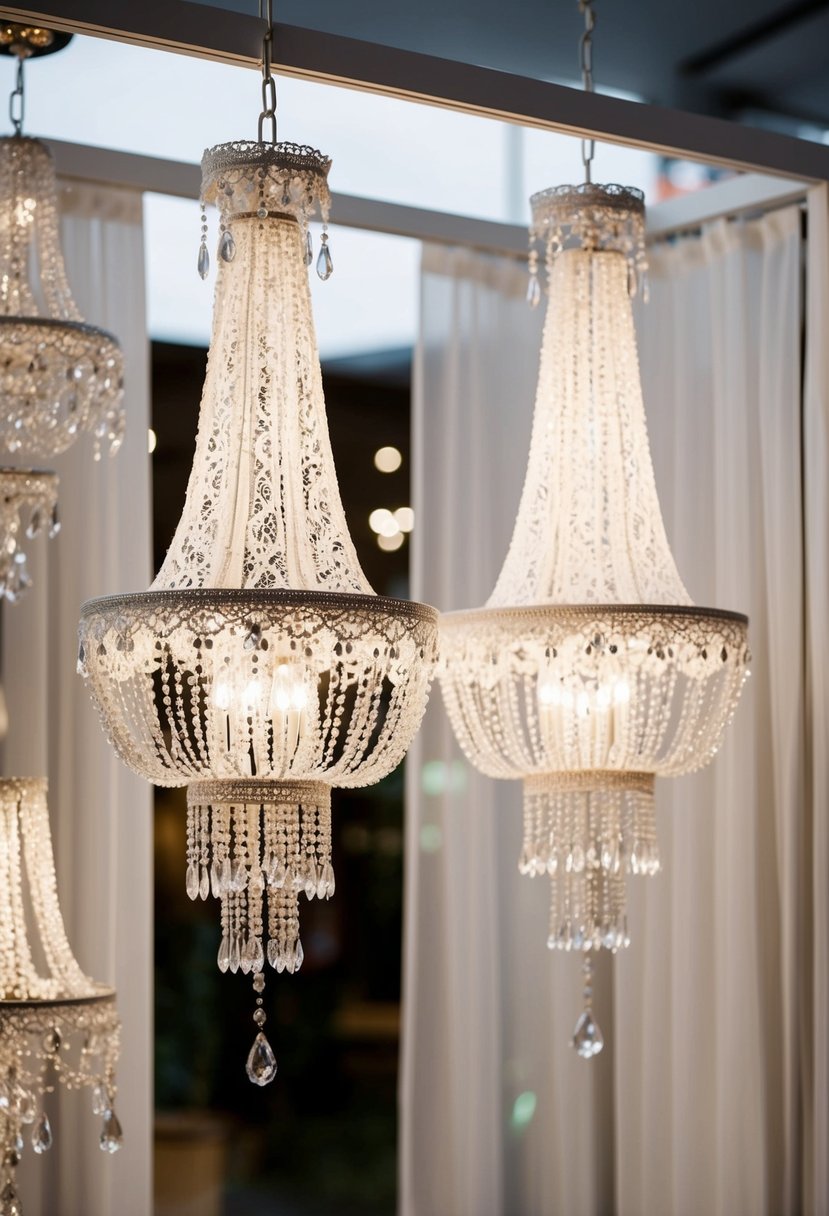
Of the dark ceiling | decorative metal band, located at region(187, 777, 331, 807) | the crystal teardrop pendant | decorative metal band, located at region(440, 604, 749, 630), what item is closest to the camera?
decorative metal band, located at region(187, 777, 331, 807)

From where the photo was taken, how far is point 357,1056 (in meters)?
4.17

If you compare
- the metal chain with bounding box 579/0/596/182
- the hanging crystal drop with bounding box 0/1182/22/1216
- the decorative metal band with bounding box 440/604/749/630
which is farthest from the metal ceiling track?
the hanging crystal drop with bounding box 0/1182/22/1216

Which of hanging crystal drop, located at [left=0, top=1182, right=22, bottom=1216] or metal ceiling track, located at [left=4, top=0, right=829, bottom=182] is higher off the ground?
metal ceiling track, located at [left=4, top=0, right=829, bottom=182]

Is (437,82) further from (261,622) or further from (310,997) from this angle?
(310,997)

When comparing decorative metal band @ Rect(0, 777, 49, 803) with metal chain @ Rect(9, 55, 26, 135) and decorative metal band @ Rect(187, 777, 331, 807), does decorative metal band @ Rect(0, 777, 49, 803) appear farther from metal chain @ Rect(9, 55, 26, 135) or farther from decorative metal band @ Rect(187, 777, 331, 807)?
metal chain @ Rect(9, 55, 26, 135)

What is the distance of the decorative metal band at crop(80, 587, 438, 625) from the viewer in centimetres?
199

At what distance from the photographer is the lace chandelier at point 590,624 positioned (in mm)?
2613

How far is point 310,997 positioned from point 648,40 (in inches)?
92.0

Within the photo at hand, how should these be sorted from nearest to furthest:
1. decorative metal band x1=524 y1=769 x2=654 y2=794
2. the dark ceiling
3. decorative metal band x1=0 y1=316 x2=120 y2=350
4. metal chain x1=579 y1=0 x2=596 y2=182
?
decorative metal band x1=524 y1=769 x2=654 y2=794 < decorative metal band x1=0 y1=316 x2=120 y2=350 < the dark ceiling < metal chain x1=579 y1=0 x2=596 y2=182

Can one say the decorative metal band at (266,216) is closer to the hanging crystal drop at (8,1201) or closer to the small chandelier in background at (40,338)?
the small chandelier in background at (40,338)

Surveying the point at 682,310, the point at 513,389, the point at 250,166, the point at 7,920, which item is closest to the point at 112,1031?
the point at 7,920

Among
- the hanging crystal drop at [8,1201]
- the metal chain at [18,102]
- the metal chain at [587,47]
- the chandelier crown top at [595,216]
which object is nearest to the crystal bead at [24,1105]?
the hanging crystal drop at [8,1201]

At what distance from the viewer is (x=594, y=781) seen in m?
2.71

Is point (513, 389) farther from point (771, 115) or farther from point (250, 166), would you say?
point (250, 166)
